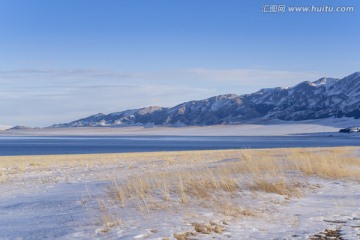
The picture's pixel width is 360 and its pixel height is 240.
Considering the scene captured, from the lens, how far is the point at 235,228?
9.33 meters

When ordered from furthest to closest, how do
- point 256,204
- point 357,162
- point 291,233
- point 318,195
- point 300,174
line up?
1. point 357,162
2. point 300,174
3. point 318,195
4. point 256,204
5. point 291,233

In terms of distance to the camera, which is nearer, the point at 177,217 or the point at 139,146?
the point at 177,217

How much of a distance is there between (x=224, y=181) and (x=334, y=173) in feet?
15.6

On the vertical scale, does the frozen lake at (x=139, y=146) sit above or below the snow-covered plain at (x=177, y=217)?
below

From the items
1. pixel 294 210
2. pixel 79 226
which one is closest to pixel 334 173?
pixel 294 210

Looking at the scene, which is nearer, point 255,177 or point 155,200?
point 155,200

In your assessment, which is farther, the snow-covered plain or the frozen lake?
the frozen lake

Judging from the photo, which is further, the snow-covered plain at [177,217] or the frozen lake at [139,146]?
the frozen lake at [139,146]

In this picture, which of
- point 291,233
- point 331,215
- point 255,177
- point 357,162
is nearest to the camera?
point 291,233

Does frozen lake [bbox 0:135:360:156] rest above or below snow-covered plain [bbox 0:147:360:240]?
below

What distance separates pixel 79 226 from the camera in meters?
9.27

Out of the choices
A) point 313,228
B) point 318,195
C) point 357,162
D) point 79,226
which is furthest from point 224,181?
point 357,162

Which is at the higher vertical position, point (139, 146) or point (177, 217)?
point (177, 217)

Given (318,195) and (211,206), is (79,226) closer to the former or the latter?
(211,206)
